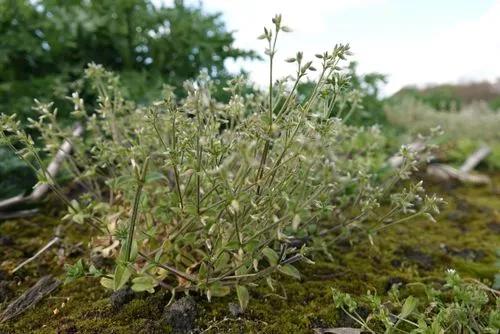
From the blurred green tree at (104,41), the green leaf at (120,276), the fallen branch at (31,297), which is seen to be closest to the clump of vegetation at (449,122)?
the blurred green tree at (104,41)

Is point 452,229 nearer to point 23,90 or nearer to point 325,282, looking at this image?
point 325,282

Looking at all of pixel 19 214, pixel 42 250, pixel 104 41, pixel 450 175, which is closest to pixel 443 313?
pixel 42 250

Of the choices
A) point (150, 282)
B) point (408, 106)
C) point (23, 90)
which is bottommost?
point (408, 106)

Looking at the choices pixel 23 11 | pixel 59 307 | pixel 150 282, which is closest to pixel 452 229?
pixel 150 282

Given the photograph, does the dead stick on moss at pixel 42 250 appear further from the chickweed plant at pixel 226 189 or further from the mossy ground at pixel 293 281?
the chickweed plant at pixel 226 189

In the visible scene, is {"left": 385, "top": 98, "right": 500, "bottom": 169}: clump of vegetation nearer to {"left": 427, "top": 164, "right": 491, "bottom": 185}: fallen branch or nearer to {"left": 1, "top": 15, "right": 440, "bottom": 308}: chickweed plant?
{"left": 427, "top": 164, "right": 491, "bottom": 185}: fallen branch

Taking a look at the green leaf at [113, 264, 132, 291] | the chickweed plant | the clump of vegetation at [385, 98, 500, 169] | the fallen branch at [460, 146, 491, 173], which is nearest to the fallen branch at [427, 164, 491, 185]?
the fallen branch at [460, 146, 491, 173]
